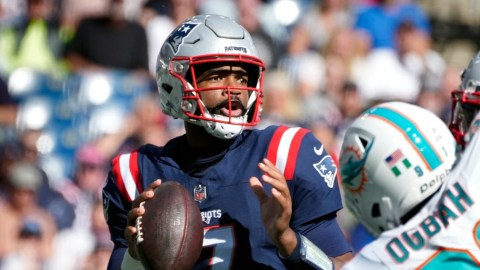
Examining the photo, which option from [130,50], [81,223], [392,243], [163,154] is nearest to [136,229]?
[163,154]

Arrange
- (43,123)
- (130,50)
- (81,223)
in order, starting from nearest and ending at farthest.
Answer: (81,223), (43,123), (130,50)

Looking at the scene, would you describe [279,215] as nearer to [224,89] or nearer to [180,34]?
[224,89]

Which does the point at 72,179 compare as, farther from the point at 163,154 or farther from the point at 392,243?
the point at 392,243

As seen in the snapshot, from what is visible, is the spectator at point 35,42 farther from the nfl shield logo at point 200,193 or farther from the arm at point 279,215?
the arm at point 279,215

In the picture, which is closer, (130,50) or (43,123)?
(43,123)

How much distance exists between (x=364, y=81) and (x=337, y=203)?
6502 millimetres

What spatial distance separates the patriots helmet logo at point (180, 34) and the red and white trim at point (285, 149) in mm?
519

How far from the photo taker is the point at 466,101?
4.50 m

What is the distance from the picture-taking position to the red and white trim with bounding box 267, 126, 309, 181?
13.5ft

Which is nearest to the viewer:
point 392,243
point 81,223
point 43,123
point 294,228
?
point 392,243

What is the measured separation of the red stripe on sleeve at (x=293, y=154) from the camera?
4.10 meters

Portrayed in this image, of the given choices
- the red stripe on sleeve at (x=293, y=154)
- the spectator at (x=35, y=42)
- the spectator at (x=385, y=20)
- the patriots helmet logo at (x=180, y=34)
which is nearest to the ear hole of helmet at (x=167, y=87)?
the patriots helmet logo at (x=180, y=34)

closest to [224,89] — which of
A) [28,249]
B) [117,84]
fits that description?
[28,249]

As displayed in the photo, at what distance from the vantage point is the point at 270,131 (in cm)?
430
